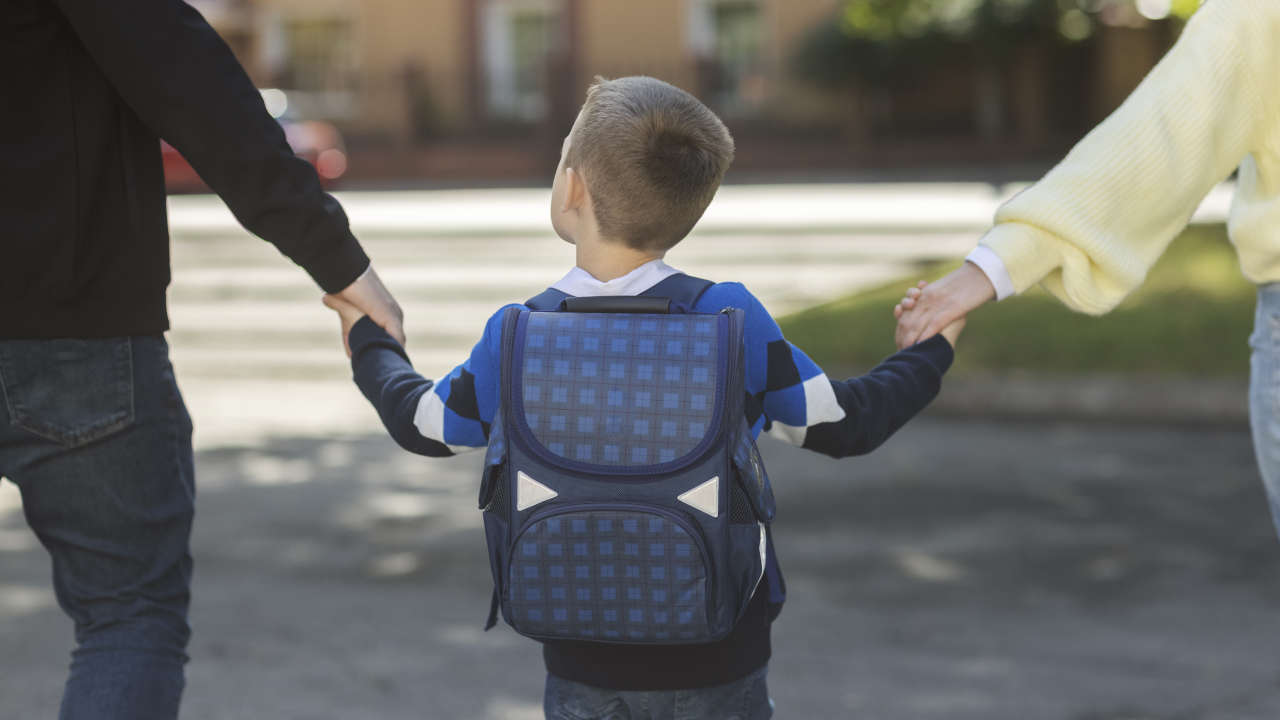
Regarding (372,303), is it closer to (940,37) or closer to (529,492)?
(529,492)

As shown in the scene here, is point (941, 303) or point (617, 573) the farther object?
point (941, 303)

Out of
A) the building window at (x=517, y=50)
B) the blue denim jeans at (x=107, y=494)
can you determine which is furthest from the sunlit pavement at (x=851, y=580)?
the building window at (x=517, y=50)

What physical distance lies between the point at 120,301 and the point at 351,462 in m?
4.14

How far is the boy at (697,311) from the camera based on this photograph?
197 cm

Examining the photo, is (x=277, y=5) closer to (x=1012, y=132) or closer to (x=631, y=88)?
(x=1012, y=132)

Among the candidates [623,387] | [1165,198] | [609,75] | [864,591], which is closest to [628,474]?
[623,387]

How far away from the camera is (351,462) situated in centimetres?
627

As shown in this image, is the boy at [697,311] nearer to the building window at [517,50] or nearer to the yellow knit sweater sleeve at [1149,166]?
the yellow knit sweater sleeve at [1149,166]

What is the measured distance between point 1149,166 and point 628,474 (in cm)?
100

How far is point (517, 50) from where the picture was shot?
26828 mm

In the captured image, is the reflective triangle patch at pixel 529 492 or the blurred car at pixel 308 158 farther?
the blurred car at pixel 308 158

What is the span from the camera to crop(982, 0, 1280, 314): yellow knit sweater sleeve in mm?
2150

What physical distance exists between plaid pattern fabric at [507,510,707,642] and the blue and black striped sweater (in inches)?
4.3

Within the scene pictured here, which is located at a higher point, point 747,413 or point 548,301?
point 548,301
